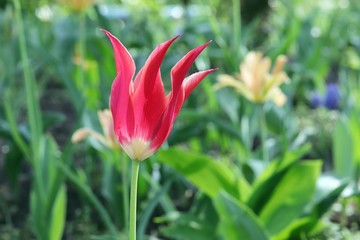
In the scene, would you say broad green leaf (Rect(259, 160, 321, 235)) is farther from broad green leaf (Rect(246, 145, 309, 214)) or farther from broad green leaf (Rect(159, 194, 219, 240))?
broad green leaf (Rect(159, 194, 219, 240))

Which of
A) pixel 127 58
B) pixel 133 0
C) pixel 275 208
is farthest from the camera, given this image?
pixel 133 0

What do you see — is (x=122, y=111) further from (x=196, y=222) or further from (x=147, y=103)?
(x=196, y=222)

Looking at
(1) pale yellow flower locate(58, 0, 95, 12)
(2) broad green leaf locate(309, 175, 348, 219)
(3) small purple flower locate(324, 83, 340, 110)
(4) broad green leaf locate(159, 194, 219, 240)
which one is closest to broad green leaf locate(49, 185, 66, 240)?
(4) broad green leaf locate(159, 194, 219, 240)

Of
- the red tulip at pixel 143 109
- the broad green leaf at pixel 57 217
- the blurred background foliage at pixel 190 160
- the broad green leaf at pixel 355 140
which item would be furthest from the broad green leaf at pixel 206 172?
the red tulip at pixel 143 109

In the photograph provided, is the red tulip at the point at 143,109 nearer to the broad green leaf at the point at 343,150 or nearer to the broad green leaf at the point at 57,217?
the broad green leaf at the point at 57,217

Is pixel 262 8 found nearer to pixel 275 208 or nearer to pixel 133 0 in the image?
pixel 133 0

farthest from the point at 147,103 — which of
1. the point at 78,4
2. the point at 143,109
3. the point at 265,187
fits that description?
the point at 78,4

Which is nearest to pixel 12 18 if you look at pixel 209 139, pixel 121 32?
pixel 121 32

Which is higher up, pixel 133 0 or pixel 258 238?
pixel 133 0
